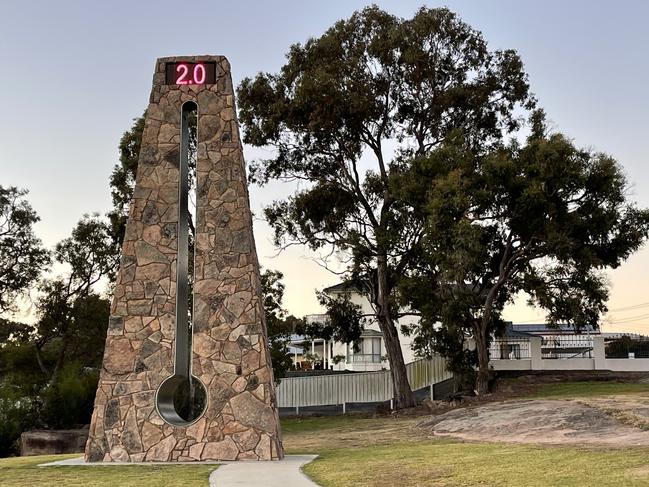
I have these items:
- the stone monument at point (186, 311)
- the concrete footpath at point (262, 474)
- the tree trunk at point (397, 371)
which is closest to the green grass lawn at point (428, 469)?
the concrete footpath at point (262, 474)

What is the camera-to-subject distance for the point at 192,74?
44.3 feet

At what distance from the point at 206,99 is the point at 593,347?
21299mm

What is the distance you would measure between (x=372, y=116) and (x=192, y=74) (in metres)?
13.1

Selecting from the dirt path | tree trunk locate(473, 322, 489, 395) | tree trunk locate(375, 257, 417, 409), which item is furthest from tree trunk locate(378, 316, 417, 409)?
the dirt path

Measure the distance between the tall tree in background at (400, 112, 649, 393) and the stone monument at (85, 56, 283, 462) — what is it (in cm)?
959

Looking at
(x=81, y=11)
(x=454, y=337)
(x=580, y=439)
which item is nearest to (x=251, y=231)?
(x=580, y=439)

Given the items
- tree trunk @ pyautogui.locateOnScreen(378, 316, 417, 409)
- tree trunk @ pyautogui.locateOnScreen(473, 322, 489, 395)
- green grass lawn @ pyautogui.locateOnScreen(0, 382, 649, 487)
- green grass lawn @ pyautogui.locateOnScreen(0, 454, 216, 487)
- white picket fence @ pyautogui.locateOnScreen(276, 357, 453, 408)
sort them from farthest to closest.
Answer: white picket fence @ pyautogui.locateOnScreen(276, 357, 453, 408), tree trunk @ pyautogui.locateOnScreen(378, 316, 417, 409), tree trunk @ pyautogui.locateOnScreen(473, 322, 489, 395), green grass lawn @ pyautogui.locateOnScreen(0, 454, 216, 487), green grass lawn @ pyautogui.locateOnScreen(0, 382, 649, 487)

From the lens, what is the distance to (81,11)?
55.8 feet

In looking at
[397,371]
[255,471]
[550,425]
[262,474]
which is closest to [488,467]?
[262,474]

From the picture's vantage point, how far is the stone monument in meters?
12.0

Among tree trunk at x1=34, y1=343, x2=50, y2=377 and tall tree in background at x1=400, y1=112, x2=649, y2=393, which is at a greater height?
tall tree in background at x1=400, y1=112, x2=649, y2=393

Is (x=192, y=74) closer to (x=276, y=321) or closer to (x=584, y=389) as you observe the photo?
(x=276, y=321)

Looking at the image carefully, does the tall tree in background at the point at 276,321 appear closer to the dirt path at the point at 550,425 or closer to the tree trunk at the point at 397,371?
the tree trunk at the point at 397,371

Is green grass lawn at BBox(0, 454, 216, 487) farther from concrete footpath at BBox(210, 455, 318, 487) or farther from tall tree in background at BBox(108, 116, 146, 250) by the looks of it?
tall tree in background at BBox(108, 116, 146, 250)
